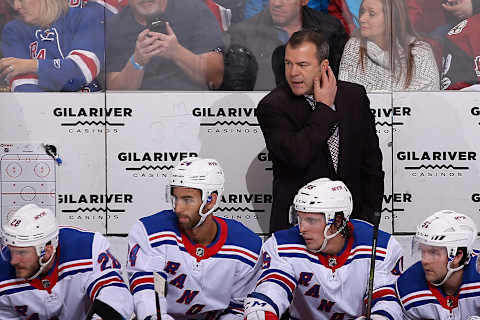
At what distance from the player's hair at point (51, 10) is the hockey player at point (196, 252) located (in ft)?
5.97

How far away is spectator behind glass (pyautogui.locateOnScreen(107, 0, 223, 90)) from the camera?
5953 mm

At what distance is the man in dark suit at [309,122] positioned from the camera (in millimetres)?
5020

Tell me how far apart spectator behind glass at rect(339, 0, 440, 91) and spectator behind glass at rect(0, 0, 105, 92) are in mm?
1599

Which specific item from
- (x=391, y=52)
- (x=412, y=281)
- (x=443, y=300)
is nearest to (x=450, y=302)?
(x=443, y=300)

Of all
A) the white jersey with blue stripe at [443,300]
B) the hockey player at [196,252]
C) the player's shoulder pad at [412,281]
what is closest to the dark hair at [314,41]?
the hockey player at [196,252]

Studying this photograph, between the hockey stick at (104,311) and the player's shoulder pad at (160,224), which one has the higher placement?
the player's shoulder pad at (160,224)

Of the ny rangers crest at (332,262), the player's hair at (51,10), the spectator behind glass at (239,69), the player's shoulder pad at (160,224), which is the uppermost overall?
the player's hair at (51,10)


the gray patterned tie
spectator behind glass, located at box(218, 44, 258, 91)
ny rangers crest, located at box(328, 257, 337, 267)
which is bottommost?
ny rangers crest, located at box(328, 257, 337, 267)

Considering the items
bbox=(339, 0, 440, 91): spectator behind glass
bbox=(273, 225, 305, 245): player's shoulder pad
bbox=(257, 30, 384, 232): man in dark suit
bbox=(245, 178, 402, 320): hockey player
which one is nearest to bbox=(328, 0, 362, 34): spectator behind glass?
bbox=(339, 0, 440, 91): spectator behind glass

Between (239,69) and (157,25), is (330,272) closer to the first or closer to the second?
(239,69)

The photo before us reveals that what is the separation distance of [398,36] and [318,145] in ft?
4.61

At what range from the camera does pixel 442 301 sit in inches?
167

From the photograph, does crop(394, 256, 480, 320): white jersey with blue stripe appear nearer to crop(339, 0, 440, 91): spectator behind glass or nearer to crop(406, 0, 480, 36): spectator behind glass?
crop(339, 0, 440, 91): spectator behind glass

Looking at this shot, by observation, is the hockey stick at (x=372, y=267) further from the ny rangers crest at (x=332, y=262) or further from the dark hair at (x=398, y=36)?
the dark hair at (x=398, y=36)
